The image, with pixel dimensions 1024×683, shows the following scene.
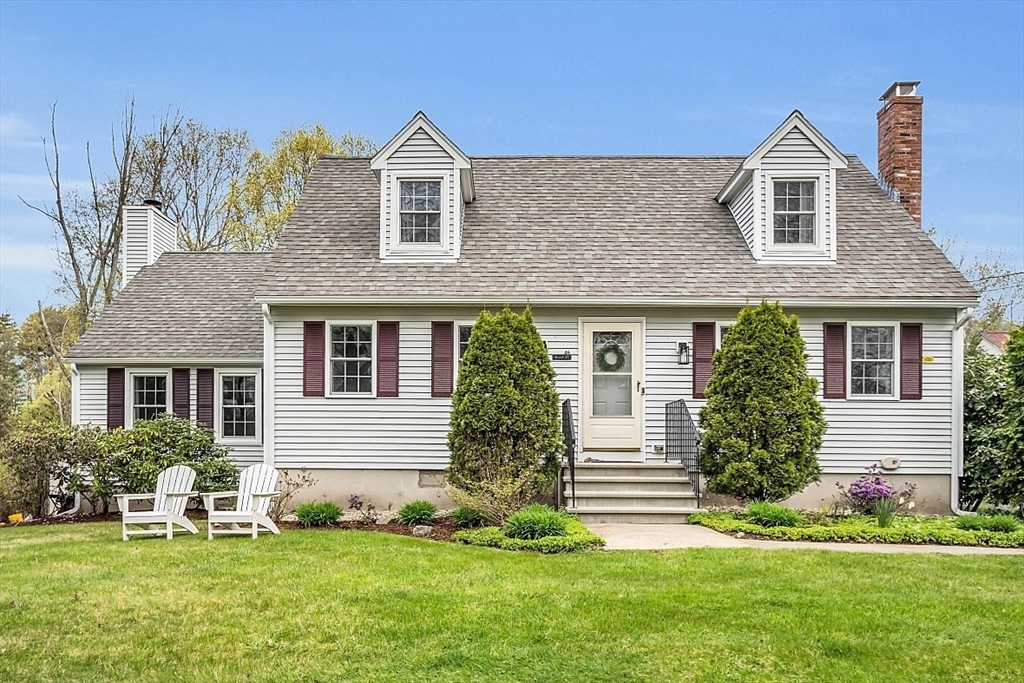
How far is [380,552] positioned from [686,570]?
330 cm

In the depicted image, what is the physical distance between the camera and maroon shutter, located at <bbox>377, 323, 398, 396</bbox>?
42.7ft

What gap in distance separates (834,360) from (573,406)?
418 centimetres

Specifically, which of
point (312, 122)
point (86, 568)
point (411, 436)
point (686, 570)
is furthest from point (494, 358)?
point (312, 122)

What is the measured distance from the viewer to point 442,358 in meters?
13.0

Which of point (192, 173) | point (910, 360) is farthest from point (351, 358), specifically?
point (192, 173)

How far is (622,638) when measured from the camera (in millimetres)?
5797

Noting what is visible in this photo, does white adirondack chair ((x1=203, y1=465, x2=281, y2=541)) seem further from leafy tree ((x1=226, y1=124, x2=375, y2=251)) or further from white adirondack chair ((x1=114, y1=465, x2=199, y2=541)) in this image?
leafy tree ((x1=226, y1=124, x2=375, y2=251))

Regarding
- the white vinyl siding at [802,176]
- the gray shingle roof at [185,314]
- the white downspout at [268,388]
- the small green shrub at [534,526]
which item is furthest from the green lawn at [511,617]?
the gray shingle roof at [185,314]

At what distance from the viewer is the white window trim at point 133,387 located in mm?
14664

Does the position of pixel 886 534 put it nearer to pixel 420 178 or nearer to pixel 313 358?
pixel 313 358

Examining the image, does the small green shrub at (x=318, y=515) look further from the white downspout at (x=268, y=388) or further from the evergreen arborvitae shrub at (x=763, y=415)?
the evergreen arborvitae shrub at (x=763, y=415)

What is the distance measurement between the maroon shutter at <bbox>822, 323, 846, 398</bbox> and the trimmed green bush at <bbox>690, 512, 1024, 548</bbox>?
281 cm

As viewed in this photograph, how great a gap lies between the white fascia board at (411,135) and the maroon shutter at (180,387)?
16.9ft

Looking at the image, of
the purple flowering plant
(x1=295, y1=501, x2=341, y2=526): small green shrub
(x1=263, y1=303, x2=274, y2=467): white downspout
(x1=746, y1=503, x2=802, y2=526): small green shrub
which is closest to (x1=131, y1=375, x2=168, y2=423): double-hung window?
(x1=263, y1=303, x2=274, y2=467): white downspout
